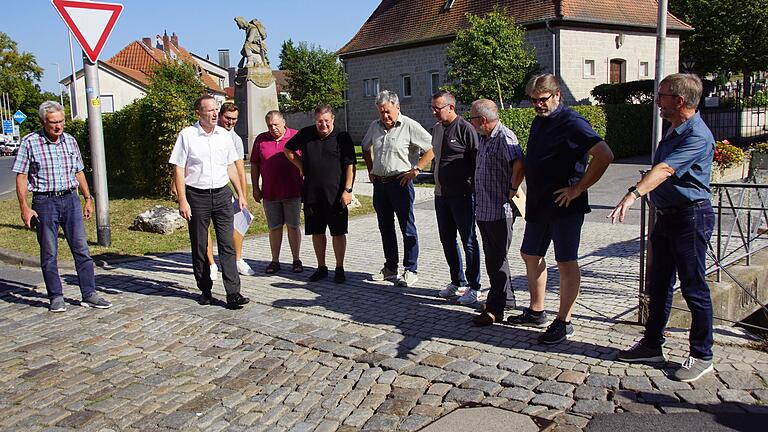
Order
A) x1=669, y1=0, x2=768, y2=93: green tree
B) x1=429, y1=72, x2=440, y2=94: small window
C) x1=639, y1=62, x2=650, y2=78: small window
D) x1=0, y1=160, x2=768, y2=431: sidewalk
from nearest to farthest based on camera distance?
x1=0, y1=160, x2=768, y2=431: sidewalk, x1=669, y1=0, x2=768, y2=93: green tree, x1=639, y1=62, x2=650, y2=78: small window, x1=429, y1=72, x2=440, y2=94: small window

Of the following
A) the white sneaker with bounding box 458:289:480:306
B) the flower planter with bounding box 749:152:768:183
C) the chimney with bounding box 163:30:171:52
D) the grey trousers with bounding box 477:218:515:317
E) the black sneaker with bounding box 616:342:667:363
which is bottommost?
the black sneaker with bounding box 616:342:667:363

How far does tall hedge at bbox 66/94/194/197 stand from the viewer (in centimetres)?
1470

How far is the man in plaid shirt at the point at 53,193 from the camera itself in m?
6.71

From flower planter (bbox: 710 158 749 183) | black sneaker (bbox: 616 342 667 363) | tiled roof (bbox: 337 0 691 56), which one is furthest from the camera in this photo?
tiled roof (bbox: 337 0 691 56)

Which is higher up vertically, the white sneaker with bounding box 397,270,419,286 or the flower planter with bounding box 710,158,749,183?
the flower planter with bounding box 710,158,749,183

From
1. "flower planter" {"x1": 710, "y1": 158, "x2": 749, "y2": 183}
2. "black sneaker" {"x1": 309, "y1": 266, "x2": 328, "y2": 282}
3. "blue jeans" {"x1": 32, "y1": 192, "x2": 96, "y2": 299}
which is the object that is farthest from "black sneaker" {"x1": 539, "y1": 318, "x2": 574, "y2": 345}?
"flower planter" {"x1": 710, "y1": 158, "x2": 749, "y2": 183}

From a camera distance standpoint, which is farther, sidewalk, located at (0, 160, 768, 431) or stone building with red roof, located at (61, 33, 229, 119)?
stone building with red roof, located at (61, 33, 229, 119)

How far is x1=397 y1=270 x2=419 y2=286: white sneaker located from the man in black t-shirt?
0.68 m

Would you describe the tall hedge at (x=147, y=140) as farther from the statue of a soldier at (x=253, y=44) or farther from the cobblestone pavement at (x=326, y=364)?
the cobblestone pavement at (x=326, y=364)

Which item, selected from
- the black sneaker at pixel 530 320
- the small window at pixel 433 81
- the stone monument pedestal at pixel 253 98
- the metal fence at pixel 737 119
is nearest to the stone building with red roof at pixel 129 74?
the small window at pixel 433 81

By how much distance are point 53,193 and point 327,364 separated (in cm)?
346

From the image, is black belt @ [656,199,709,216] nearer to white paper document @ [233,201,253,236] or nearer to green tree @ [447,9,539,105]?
white paper document @ [233,201,253,236]

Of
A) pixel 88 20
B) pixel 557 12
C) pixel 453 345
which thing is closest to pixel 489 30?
pixel 557 12

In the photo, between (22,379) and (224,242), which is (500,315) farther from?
(22,379)
